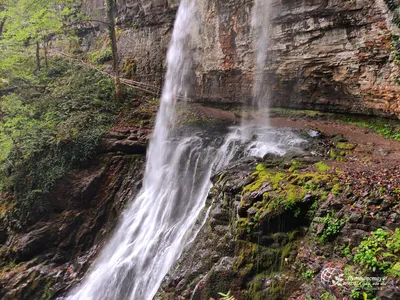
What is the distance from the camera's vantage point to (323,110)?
32.8 ft

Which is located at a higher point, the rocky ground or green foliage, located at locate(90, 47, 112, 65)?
green foliage, located at locate(90, 47, 112, 65)

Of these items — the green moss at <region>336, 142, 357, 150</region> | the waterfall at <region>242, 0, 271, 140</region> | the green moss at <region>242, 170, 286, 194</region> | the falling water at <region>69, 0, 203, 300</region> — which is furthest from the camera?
the waterfall at <region>242, 0, 271, 140</region>

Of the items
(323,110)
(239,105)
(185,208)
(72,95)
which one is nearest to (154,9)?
(72,95)

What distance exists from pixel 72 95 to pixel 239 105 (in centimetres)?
792

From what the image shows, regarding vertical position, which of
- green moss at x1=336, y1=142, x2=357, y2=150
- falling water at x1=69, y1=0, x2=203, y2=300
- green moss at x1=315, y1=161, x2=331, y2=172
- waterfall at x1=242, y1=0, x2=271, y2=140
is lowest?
falling water at x1=69, y1=0, x2=203, y2=300

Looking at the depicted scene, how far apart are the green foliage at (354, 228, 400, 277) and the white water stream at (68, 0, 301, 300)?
12.0ft

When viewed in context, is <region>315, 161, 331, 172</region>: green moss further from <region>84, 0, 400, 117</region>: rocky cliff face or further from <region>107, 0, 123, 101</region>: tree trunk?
<region>107, 0, 123, 101</region>: tree trunk

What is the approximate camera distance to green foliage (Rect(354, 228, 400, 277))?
367 cm

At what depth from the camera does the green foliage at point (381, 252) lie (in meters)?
3.67

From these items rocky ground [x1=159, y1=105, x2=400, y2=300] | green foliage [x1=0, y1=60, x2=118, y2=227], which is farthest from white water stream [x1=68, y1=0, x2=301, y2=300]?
green foliage [x1=0, y1=60, x2=118, y2=227]

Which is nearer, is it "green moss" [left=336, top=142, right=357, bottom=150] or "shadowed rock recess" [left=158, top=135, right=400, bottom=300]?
"shadowed rock recess" [left=158, top=135, right=400, bottom=300]

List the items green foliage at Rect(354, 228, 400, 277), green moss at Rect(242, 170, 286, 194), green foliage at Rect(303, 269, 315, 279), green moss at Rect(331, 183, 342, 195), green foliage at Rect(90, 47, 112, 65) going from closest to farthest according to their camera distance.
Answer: green foliage at Rect(354, 228, 400, 277)
green foliage at Rect(303, 269, 315, 279)
green moss at Rect(331, 183, 342, 195)
green moss at Rect(242, 170, 286, 194)
green foliage at Rect(90, 47, 112, 65)

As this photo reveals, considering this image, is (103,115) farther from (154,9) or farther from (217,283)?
(217,283)

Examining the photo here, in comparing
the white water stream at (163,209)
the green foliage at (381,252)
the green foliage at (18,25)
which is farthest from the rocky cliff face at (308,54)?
the green foliage at (18,25)
